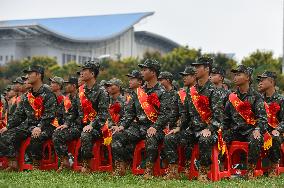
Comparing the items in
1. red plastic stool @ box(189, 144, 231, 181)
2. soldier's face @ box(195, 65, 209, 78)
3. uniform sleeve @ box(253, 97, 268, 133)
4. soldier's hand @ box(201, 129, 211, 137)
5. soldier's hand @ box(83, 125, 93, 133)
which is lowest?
red plastic stool @ box(189, 144, 231, 181)

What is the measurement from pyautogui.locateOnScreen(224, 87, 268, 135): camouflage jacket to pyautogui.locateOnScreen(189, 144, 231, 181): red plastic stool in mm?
550

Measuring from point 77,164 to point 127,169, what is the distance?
2.89 feet

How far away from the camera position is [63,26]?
8800cm

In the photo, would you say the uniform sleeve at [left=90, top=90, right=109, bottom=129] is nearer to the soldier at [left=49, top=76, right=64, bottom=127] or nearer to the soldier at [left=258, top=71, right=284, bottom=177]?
the soldier at [left=49, top=76, right=64, bottom=127]

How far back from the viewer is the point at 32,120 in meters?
10.1

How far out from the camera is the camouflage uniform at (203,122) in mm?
8297

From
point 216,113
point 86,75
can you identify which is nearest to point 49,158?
point 86,75

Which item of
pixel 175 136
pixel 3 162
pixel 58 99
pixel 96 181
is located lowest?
pixel 96 181

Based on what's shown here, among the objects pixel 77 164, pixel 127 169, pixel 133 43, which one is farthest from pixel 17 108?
pixel 133 43

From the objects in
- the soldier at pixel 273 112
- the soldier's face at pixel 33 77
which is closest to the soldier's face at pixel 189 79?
the soldier at pixel 273 112

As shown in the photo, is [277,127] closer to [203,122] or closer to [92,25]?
[203,122]

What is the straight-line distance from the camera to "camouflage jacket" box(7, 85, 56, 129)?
32.9 ft

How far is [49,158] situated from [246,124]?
362cm

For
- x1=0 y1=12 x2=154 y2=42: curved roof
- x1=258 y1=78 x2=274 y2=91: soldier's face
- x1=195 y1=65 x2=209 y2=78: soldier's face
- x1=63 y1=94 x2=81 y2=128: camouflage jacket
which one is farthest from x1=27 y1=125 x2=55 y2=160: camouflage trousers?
x1=0 y1=12 x2=154 y2=42: curved roof
